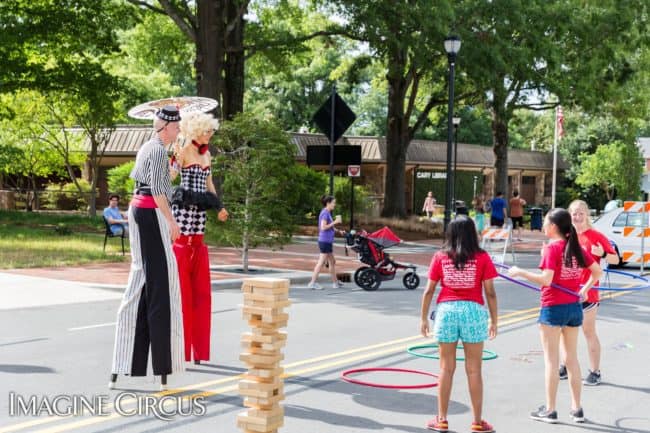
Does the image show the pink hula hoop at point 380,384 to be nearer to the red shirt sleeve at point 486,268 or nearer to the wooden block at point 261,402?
the red shirt sleeve at point 486,268

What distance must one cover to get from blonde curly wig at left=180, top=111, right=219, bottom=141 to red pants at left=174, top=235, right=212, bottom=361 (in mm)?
936

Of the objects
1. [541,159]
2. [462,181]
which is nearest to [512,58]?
[462,181]

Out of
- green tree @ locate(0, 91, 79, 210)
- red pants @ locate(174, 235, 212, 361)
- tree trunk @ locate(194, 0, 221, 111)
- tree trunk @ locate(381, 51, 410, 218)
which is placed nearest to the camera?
red pants @ locate(174, 235, 212, 361)

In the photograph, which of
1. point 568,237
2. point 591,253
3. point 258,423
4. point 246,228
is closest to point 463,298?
point 568,237

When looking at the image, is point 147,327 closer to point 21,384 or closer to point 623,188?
point 21,384

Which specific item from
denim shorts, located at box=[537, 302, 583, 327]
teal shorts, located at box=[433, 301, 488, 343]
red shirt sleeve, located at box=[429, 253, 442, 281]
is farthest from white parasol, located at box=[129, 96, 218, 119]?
denim shorts, located at box=[537, 302, 583, 327]

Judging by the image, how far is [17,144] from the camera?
36062 millimetres

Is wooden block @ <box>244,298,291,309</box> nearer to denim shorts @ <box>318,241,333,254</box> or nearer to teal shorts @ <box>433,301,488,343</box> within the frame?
teal shorts @ <box>433,301,488,343</box>

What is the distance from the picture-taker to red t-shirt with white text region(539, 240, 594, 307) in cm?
638

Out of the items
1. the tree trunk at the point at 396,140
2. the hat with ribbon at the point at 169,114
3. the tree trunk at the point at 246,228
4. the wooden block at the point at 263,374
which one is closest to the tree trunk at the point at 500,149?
the tree trunk at the point at 396,140

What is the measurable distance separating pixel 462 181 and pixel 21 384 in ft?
145

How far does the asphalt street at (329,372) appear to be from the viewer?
617 centimetres

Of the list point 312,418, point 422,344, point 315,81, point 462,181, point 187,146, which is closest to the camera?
point 312,418

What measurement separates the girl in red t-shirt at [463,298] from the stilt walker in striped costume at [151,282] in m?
2.17
